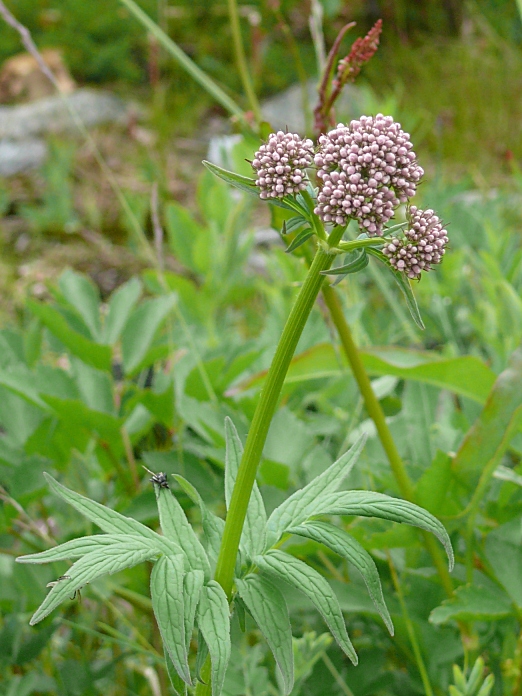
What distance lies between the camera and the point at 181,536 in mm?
619

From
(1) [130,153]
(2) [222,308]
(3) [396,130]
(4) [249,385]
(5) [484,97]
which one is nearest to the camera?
(3) [396,130]

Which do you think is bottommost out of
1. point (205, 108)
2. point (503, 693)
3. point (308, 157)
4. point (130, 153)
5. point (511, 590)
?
point (503, 693)

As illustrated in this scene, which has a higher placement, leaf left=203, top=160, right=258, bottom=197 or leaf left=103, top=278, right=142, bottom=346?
leaf left=203, top=160, right=258, bottom=197

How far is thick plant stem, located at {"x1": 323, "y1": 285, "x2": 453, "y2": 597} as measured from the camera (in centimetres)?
81

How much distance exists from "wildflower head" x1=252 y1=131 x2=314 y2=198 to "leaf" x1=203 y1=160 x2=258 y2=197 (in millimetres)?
20

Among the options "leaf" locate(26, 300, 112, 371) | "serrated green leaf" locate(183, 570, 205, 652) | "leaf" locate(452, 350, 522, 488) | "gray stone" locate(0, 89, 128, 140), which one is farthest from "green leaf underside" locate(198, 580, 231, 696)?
"gray stone" locate(0, 89, 128, 140)

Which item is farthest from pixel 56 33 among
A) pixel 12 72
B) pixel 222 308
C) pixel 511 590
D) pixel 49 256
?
pixel 511 590

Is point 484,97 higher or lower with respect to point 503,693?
higher

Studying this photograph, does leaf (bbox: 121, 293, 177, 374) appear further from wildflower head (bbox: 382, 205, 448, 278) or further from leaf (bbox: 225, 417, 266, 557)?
wildflower head (bbox: 382, 205, 448, 278)

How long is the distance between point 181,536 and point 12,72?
475 centimetres

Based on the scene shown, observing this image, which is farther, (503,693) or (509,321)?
(509,321)

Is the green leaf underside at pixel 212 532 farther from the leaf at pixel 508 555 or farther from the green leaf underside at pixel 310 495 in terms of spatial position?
the leaf at pixel 508 555

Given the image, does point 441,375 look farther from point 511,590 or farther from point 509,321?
point 509,321

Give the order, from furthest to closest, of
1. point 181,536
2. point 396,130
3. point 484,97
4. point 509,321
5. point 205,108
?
point 205,108
point 484,97
point 509,321
point 181,536
point 396,130
